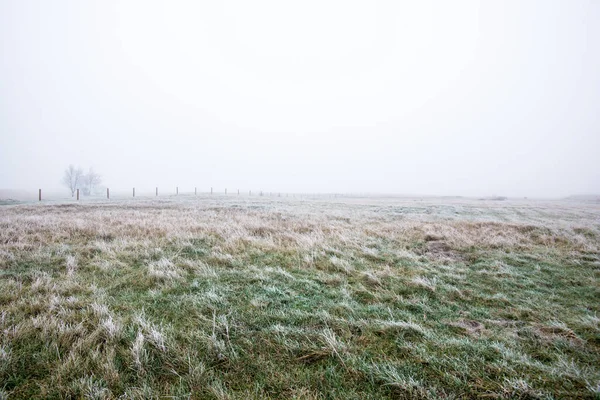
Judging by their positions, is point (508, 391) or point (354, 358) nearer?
point (508, 391)

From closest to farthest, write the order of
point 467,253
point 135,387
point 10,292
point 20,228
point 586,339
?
point 135,387 → point 586,339 → point 10,292 → point 467,253 → point 20,228

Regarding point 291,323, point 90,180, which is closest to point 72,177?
point 90,180

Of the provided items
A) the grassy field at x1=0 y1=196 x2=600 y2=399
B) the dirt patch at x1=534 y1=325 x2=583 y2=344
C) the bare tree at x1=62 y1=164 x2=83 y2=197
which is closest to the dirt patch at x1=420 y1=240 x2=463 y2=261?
the grassy field at x1=0 y1=196 x2=600 y2=399

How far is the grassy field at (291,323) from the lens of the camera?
279 centimetres

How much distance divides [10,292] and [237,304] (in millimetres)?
4198

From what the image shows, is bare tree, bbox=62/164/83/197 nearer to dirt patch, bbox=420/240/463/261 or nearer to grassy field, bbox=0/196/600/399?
grassy field, bbox=0/196/600/399

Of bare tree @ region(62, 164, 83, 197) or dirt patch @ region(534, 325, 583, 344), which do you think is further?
bare tree @ region(62, 164, 83, 197)

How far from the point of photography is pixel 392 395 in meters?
2.70

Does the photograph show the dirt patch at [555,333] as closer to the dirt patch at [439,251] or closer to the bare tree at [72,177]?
the dirt patch at [439,251]

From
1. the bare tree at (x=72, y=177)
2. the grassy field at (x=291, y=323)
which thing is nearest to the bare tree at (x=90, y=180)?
the bare tree at (x=72, y=177)

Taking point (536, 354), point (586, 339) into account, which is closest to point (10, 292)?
point (536, 354)

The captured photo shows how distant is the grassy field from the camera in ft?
9.14

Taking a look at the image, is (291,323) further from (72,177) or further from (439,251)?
(72,177)

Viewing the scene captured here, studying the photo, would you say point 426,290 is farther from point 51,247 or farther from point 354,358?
point 51,247
